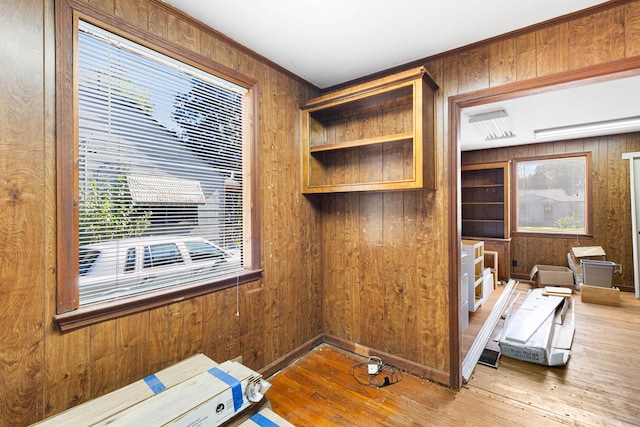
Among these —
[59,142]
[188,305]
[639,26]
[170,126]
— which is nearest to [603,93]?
[639,26]

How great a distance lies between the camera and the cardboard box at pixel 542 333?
253 cm

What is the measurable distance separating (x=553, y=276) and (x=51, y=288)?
604 cm

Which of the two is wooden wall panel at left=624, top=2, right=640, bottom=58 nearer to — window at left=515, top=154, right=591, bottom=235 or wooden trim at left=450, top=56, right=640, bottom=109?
wooden trim at left=450, top=56, right=640, bottom=109

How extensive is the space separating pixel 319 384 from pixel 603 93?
396cm

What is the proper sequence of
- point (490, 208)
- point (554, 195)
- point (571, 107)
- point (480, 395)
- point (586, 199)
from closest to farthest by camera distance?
point (480, 395)
point (571, 107)
point (586, 199)
point (554, 195)
point (490, 208)

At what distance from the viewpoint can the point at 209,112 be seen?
196 centimetres

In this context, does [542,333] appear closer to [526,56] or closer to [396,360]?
[396,360]

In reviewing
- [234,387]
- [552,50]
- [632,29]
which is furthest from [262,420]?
[632,29]

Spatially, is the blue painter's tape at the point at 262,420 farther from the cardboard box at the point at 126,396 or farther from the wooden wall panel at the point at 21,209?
the wooden wall panel at the point at 21,209

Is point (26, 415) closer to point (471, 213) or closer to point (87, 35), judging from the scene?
point (87, 35)

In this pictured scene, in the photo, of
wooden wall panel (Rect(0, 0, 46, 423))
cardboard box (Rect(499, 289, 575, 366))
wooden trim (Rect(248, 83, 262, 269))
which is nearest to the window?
cardboard box (Rect(499, 289, 575, 366))

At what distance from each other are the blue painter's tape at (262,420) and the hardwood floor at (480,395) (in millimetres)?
623

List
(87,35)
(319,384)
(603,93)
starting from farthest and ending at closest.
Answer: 1. (603,93)
2. (319,384)
3. (87,35)

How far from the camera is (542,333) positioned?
2.88 meters
